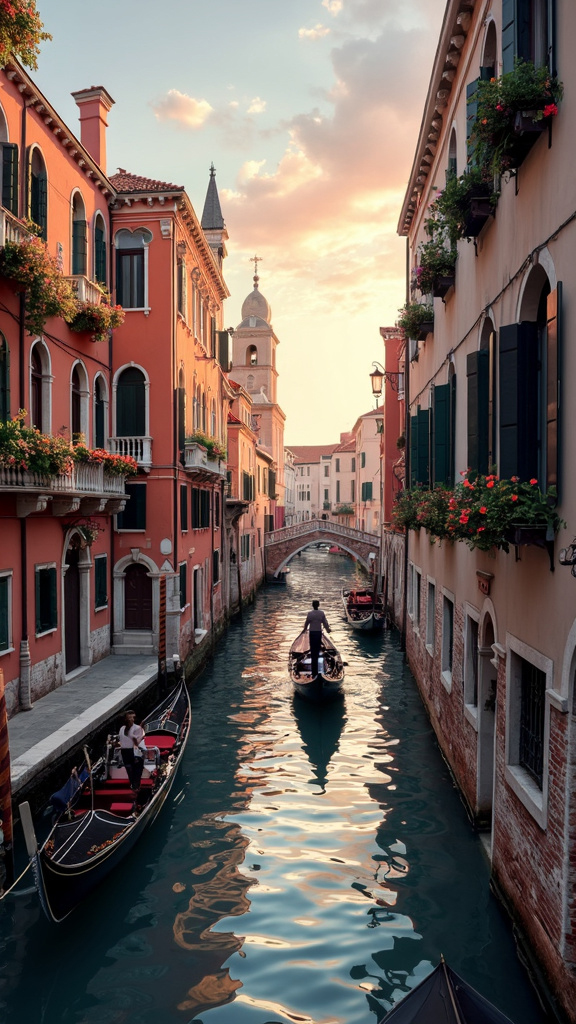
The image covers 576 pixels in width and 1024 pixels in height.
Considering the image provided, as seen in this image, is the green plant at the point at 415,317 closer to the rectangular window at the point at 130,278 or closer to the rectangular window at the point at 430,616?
the rectangular window at the point at 430,616

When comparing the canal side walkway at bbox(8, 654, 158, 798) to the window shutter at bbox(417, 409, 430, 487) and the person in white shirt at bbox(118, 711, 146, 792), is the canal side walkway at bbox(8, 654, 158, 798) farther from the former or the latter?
the window shutter at bbox(417, 409, 430, 487)

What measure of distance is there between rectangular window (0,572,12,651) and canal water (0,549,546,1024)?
9.09ft

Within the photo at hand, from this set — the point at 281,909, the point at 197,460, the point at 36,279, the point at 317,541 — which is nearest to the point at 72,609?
the point at 197,460

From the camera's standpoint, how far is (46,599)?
10906mm

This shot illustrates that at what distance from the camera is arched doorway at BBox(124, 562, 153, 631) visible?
1455 cm

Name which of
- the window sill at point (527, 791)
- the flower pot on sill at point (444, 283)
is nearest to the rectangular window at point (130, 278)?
the flower pot on sill at point (444, 283)

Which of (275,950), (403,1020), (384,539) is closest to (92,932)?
(275,950)

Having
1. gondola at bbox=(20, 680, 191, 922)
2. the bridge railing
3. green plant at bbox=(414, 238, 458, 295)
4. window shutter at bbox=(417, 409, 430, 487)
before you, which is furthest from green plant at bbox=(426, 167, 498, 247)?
the bridge railing

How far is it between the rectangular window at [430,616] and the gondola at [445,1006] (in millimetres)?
7648

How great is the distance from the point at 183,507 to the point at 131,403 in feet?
7.92

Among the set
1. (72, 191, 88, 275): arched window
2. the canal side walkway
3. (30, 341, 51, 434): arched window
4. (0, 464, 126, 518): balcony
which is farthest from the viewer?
(72, 191, 88, 275): arched window

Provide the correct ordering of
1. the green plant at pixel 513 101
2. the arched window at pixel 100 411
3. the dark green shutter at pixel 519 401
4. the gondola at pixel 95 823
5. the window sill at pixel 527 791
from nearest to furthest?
the green plant at pixel 513 101 < the window sill at pixel 527 791 < the dark green shutter at pixel 519 401 < the gondola at pixel 95 823 < the arched window at pixel 100 411

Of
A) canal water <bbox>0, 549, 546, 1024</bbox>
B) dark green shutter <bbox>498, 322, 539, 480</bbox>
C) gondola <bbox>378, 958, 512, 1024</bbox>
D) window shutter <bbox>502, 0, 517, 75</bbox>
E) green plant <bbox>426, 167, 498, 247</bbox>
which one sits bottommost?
canal water <bbox>0, 549, 546, 1024</bbox>

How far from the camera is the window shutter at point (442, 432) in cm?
884
